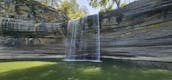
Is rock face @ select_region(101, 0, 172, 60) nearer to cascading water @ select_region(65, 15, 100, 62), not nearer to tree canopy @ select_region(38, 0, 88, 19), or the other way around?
cascading water @ select_region(65, 15, 100, 62)

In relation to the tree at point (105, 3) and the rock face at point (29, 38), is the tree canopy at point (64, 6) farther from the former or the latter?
the rock face at point (29, 38)

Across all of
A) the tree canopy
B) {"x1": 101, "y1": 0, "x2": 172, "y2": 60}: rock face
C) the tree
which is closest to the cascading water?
{"x1": 101, "y1": 0, "x2": 172, "y2": 60}: rock face

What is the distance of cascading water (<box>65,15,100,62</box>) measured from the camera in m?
8.18

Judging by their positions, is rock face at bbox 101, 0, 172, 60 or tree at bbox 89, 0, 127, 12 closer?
rock face at bbox 101, 0, 172, 60

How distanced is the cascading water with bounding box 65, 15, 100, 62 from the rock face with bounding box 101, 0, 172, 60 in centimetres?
30

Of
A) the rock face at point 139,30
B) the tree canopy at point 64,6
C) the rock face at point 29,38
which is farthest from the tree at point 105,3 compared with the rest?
the rock face at point 139,30

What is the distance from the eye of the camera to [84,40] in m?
8.51

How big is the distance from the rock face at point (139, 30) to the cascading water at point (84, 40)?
301mm

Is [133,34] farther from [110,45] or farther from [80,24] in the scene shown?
[80,24]

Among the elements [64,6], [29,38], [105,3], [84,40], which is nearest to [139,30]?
[84,40]

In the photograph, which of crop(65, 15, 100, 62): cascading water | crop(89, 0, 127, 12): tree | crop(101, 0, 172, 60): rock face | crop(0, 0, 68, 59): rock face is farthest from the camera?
crop(89, 0, 127, 12): tree

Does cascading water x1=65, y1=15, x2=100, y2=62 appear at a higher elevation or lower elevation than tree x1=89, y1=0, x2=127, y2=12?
lower

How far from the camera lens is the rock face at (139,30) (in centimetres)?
598

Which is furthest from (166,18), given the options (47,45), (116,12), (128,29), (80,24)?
(47,45)
